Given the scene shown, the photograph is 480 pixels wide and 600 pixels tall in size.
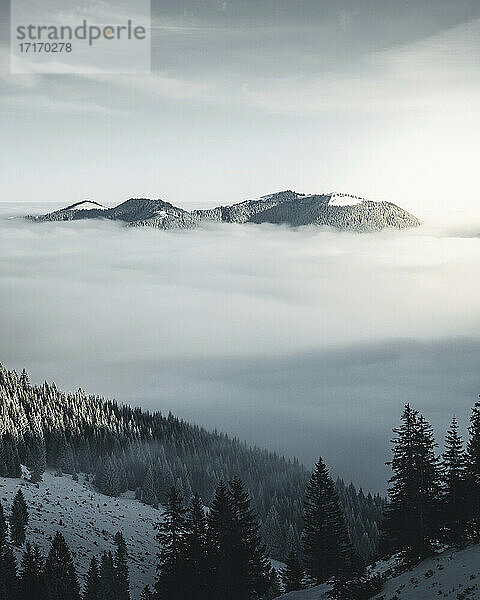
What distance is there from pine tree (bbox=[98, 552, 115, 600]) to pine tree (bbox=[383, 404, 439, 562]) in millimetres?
50921

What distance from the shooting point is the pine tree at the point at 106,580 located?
274 ft

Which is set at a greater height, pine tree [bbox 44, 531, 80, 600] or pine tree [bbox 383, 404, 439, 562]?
pine tree [bbox 383, 404, 439, 562]

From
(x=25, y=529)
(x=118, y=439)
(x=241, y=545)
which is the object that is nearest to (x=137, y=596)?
(x=25, y=529)

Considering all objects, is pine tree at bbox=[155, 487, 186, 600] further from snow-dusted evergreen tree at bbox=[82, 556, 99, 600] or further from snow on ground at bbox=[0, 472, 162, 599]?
snow on ground at bbox=[0, 472, 162, 599]

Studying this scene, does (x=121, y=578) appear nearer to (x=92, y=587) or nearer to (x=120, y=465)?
(x=92, y=587)

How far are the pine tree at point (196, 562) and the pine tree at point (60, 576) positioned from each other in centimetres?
2945

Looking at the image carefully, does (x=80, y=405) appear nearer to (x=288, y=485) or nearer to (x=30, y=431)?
(x=30, y=431)

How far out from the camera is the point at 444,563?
4178 centimetres

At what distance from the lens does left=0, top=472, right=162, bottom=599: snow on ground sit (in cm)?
10356

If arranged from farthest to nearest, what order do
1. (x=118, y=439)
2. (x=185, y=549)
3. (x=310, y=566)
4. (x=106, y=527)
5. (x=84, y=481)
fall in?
1. (x=118, y=439)
2. (x=84, y=481)
3. (x=106, y=527)
4. (x=310, y=566)
5. (x=185, y=549)

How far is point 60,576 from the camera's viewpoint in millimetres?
77312

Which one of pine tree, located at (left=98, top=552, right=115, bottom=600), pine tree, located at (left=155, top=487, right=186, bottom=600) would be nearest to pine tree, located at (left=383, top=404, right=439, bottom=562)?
pine tree, located at (left=155, top=487, right=186, bottom=600)

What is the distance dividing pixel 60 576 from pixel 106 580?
36.5 feet

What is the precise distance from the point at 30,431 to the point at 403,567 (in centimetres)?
14082
